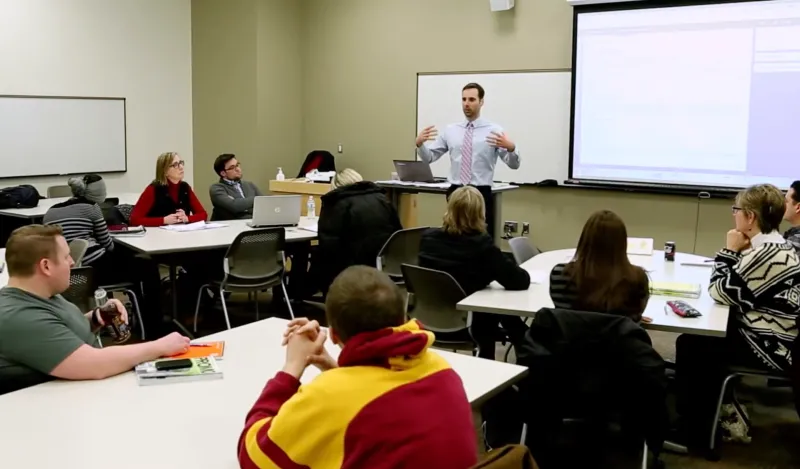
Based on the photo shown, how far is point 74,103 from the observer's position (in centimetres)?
780

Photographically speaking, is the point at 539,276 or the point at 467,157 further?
the point at 467,157

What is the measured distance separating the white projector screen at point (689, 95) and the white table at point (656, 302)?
2.42 m

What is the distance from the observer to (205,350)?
262 cm

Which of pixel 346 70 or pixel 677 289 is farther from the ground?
pixel 346 70

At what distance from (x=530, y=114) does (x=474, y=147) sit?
1.29m

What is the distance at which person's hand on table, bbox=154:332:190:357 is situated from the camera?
8.17 feet

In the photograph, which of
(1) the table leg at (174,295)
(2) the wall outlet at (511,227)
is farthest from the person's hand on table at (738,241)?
(2) the wall outlet at (511,227)

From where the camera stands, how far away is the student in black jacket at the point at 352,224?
5.22 metres

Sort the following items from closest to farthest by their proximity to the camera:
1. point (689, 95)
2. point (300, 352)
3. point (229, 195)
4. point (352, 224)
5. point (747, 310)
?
point (300, 352), point (747, 310), point (352, 224), point (229, 195), point (689, 95)

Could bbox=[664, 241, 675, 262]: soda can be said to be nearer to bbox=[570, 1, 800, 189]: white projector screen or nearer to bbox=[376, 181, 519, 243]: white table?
bbox=[376, 181, 519, 243]: white table

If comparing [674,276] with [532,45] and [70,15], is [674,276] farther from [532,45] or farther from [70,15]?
[70,15]

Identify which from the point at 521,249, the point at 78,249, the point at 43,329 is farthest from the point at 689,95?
the point at 43,329

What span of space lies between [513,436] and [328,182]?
18.8 ft

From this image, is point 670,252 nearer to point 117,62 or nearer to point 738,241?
point 738,241
